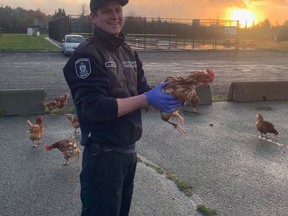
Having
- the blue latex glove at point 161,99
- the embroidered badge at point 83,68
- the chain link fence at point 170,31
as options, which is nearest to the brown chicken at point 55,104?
the embroidered badge at point 83,68

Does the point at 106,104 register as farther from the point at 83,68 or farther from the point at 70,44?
the point at 70,44

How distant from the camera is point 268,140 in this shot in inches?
312

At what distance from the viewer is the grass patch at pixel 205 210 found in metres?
4.63

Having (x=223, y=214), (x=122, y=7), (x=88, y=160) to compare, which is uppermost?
(x=122, y=7)

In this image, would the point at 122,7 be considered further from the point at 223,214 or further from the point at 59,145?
the point at 59,145

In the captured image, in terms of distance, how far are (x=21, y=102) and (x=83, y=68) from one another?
7.19 meters

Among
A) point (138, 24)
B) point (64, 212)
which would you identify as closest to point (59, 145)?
point (64, 212)

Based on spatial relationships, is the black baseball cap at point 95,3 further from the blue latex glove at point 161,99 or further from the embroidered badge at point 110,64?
the blue latex glove at point 161,99

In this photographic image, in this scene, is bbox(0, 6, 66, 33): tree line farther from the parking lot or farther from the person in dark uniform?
the person in dark uniform

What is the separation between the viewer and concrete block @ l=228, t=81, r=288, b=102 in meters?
11.5

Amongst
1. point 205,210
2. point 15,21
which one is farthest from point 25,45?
point 15,21

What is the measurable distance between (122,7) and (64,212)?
8.71 feet

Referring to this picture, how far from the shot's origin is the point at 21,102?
31.1 feet

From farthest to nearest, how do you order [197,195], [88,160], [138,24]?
[138,24] → [197,195] → [88,160]
